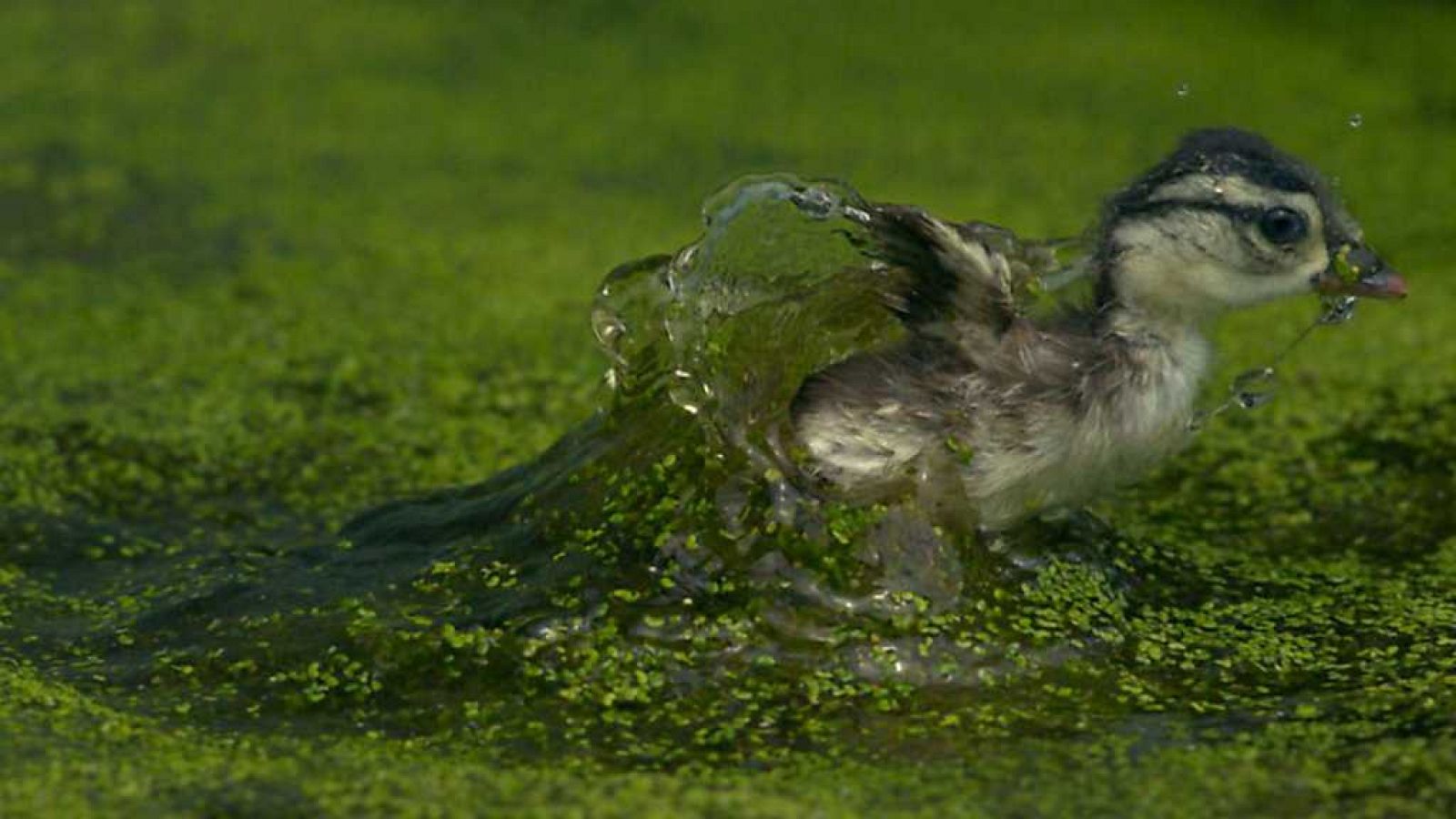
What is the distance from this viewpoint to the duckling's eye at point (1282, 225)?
15.9 feet

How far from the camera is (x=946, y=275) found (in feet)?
15.0

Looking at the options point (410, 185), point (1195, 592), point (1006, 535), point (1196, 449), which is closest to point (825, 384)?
point (1006, 535)

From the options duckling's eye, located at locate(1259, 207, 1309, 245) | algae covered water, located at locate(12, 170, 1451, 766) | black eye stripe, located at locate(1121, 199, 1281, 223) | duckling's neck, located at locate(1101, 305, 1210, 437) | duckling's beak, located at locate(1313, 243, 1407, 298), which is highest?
black eye stripe, located at locate(1121, 199, 1281, 223)

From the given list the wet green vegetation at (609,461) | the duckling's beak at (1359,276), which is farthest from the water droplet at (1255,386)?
the duckling's beak at (1359,276)

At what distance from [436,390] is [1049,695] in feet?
9.18

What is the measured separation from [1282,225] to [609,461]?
152cm

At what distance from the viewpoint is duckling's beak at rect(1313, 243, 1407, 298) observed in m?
4.91

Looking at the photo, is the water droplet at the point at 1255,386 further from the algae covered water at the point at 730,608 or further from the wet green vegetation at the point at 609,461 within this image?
the algae covered water at the point at 730,608

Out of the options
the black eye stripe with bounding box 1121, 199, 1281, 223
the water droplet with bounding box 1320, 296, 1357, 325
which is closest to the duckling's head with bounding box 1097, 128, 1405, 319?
the black eye stripe with bounding box 1121, 199, 1281, 223

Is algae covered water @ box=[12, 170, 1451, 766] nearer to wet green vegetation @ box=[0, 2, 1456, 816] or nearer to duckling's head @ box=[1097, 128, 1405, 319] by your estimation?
wet green vegetation @ box=[0, 2, 1456, 816]

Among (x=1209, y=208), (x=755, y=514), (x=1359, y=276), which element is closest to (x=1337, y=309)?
(x=1359, y=276)

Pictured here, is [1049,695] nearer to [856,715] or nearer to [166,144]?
[856,715]

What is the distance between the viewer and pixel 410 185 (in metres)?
8.61

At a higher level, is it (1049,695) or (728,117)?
(728,117)
